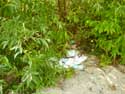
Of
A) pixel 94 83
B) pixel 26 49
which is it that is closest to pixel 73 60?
pixel 94 83

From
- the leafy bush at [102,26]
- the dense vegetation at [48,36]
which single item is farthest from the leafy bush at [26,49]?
the leafy bush at [102,26]

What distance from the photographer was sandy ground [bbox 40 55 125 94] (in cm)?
311

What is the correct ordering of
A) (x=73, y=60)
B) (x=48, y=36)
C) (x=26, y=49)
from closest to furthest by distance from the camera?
(x=26, y=49) < (x=48, y=36) < (x=73, y=60)

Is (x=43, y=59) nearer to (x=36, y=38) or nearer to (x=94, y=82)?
(x=36, y=38)

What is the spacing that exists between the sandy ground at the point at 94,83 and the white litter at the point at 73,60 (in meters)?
0.09

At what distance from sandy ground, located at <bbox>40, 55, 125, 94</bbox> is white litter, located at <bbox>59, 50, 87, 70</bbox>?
9cm

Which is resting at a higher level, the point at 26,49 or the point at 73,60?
the point at 26,49

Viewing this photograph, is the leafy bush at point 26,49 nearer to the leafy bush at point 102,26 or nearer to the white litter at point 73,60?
the white litter at point 73,60

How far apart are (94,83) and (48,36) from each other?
24.8 inches

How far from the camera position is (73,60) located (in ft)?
11.3

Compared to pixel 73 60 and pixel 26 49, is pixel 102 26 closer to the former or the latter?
pixel 73 60

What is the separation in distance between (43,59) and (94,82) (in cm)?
56

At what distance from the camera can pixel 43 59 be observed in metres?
3.04

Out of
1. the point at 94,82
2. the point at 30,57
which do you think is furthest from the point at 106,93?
the point at 30,57
